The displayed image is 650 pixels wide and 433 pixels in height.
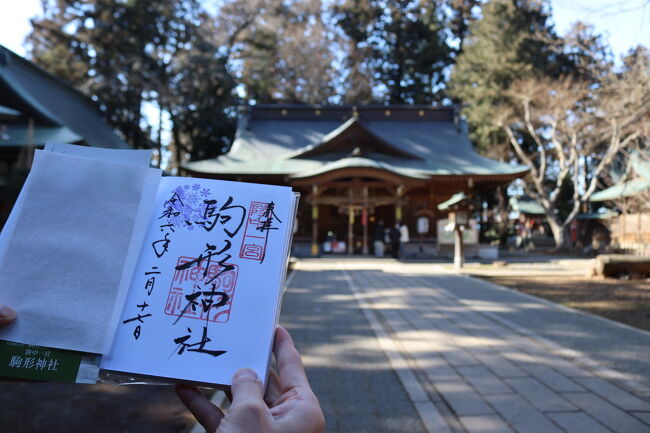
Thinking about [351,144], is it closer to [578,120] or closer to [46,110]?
[578,120]

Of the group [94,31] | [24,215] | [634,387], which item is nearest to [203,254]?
[24,215]

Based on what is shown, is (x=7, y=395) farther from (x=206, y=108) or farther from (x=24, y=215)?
(x=206, y=108)

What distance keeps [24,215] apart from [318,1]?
30277 millimetres

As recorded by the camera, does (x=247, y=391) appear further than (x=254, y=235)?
No

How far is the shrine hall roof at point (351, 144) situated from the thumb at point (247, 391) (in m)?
14.5

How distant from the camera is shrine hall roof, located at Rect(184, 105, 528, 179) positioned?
17014mm

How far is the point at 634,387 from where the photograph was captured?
313 centimetres

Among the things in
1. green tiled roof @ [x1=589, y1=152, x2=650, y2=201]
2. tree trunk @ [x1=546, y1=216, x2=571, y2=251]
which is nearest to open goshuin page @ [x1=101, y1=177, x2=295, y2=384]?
green tiled roof @ [x1=589, y1=152, x2=650, y2=201]

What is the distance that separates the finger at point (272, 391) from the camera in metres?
0.97

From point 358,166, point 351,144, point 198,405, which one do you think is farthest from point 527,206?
point 198,405

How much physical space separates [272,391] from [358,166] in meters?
14.5

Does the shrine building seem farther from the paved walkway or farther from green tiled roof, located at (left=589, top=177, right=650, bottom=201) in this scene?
the paved walkway

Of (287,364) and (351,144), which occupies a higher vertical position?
(351,144)

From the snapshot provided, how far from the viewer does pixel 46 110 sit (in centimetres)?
1080
